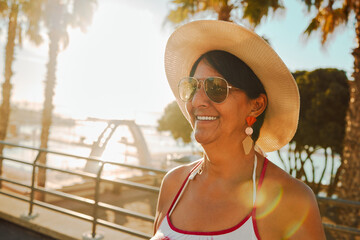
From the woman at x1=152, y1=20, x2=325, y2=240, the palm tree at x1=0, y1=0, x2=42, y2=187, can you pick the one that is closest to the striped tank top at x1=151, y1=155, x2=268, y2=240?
the woman at x1=152, y1=20, x2=325, y2=240

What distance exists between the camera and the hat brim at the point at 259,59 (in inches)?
54.9

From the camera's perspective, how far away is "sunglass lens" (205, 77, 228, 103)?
1.40 meters

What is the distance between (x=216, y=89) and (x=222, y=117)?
14 cm

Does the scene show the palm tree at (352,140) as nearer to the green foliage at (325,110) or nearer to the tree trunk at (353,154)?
the tree trunk at (353,154)

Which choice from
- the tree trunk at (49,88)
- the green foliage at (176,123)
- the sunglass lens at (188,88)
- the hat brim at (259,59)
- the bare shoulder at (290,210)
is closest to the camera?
the bare shoulder at (290,210)

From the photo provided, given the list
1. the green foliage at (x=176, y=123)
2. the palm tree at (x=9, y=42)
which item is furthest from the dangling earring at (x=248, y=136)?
the green foliage at (x=176, y=123)

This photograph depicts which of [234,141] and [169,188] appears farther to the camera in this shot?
[169,188]

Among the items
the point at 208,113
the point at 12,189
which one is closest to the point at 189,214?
the point at 208,113

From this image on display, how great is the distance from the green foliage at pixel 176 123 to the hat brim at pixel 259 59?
17.7 m

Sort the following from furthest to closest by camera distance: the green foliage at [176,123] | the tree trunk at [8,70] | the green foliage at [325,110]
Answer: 1. the green foliage at [176,123]
2. the green foliage at [325,110]
3. the tree trunk at [8,70]

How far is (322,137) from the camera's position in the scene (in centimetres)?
1274

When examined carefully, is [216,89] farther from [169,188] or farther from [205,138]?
[169,188]

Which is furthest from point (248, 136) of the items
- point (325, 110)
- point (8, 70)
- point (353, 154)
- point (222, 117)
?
point (325, 110)

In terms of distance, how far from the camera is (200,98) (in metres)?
1.47
